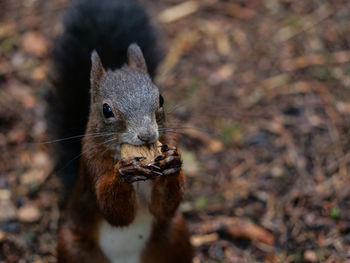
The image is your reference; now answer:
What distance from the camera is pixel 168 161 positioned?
2.57 m

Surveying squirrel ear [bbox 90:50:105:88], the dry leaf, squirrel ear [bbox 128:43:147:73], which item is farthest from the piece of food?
the dry leaf

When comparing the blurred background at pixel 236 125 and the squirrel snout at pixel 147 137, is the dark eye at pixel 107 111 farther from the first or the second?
the blurred background at pixel 236 125

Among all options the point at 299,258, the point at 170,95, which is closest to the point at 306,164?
the point at 299,258

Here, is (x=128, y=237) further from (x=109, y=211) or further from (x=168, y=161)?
(x=168, y=161)

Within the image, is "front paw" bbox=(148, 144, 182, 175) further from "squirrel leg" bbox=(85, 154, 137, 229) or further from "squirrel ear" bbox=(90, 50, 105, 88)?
"squirrel ear" bbox=(90, 50, 105, 88)

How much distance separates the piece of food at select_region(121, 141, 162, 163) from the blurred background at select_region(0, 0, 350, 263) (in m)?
0.49

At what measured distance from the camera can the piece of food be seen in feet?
8.59

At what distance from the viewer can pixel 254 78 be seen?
4.89m

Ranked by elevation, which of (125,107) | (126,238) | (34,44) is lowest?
(126,238)

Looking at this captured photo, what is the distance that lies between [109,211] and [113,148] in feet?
1.10

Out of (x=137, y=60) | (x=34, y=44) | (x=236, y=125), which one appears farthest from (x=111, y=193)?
(x=34, y=44)

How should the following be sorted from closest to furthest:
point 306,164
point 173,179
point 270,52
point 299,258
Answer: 1. point 173,179
2. point 299,258
3. point 306,164
4. point 270,52

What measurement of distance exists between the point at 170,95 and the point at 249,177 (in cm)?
107

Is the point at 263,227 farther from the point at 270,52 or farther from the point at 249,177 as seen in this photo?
the point at 270,52
